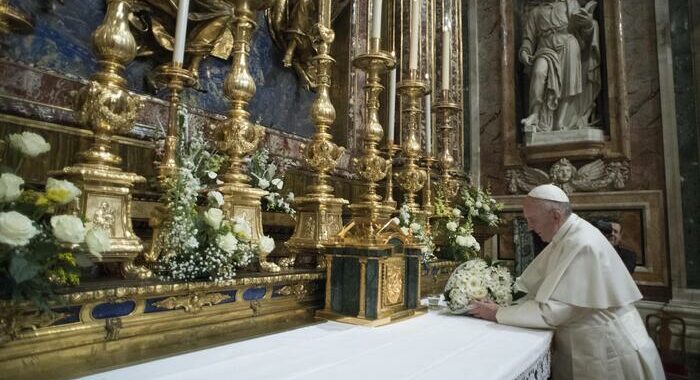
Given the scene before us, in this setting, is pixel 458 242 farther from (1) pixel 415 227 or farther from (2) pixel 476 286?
(2) pixel 476 286

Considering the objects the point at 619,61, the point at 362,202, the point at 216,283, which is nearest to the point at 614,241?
the point at 619,61

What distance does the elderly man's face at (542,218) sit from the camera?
288 cm

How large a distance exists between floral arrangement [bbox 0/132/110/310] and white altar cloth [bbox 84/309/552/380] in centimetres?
36

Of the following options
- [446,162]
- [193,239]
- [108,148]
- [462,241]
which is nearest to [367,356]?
[193,239]

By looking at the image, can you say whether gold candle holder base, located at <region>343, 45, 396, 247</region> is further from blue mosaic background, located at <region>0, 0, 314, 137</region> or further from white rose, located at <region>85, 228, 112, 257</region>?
white rose, located at <region>85, 228, 112, 257</region>

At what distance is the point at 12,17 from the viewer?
2008 millimetres

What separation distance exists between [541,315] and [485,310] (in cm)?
30

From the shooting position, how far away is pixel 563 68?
722cm

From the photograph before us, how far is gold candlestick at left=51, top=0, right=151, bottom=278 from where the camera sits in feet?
5.56

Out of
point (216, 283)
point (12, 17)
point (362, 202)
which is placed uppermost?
point (12, 17)

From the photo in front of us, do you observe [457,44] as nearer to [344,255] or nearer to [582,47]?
[582,47]

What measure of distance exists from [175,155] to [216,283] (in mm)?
848

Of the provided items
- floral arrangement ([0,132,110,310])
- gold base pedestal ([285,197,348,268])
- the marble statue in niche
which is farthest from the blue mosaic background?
the marble statue in niche

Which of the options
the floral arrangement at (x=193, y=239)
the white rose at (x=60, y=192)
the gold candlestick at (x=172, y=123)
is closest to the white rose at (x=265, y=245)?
the floral arrangement at (x=193, y=239)
